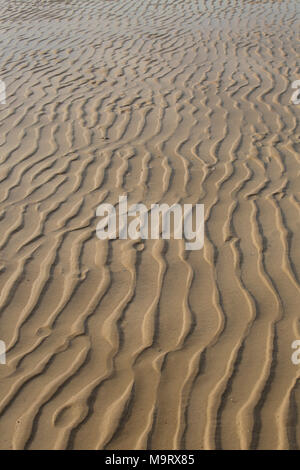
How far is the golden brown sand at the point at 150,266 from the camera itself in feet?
9.04

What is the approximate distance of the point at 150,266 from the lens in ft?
Result: 12.5

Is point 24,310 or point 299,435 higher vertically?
point 24,310

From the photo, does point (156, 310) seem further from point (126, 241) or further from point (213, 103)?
point (213, 103)

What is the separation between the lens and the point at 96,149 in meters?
5.55

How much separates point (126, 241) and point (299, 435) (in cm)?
190

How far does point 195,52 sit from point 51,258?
19.6ft

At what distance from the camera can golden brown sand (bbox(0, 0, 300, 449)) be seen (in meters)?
2.75

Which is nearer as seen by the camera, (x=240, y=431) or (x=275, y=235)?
(x=240, y=431)

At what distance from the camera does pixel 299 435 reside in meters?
2.61
